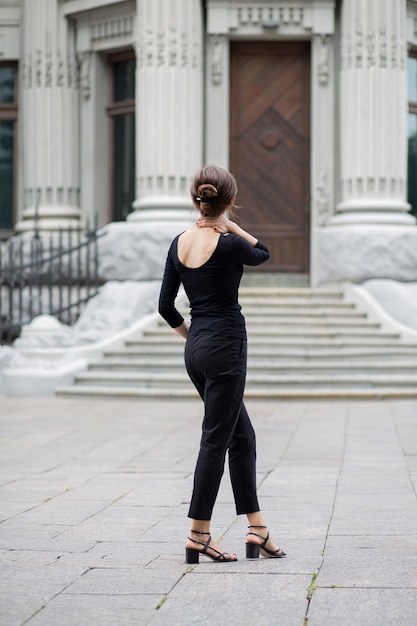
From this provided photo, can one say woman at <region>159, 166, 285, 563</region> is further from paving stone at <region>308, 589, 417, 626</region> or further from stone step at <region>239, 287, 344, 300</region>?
stone step at <region>239, 287, 344, 300</region>

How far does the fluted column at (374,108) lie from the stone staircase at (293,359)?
1910mm

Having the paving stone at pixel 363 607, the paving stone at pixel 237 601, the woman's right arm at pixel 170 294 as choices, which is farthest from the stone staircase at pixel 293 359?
the paving stone at pixel 363 607

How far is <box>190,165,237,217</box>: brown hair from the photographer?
547 cm

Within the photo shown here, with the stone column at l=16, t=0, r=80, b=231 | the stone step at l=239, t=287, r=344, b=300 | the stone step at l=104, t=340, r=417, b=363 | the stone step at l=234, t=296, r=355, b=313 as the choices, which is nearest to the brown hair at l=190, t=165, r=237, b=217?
the stone step at l=104, t=340, r=417, b=363

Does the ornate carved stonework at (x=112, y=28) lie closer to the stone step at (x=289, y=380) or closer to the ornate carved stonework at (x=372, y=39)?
the ornate carved stonework at (x=372, y=39)

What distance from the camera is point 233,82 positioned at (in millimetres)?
18328

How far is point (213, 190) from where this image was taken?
5.48 metres

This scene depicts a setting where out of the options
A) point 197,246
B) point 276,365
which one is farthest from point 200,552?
point 276,365

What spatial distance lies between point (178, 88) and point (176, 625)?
45.7ft

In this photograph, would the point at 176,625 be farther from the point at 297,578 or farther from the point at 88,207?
the point at 88,207

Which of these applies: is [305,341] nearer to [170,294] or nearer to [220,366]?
[170,294]

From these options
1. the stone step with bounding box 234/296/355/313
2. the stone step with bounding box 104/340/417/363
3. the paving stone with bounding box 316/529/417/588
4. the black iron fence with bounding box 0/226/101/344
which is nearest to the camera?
the paving stone with bounding box 316/529/417/588

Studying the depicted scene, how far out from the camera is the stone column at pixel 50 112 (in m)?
19.4

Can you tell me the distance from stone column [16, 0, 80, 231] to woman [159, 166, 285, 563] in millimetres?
13996
